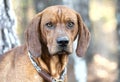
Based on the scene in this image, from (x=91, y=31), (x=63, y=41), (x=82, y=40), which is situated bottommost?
(x=91, y=31)

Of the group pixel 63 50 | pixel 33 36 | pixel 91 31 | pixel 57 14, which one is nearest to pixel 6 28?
pixel 33 36

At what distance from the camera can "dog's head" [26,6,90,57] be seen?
7.57 meters

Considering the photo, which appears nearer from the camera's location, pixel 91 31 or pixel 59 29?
pixel 59 29

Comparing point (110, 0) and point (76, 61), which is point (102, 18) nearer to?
point (110, 0)

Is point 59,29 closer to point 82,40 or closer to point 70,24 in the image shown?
point 70,24

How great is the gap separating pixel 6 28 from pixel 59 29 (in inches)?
60.0

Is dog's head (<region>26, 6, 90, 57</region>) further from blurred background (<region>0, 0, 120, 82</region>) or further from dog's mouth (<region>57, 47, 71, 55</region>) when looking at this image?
blurred background (<region>0, 0, 120, 82</region>)

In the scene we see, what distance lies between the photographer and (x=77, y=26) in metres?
7.90

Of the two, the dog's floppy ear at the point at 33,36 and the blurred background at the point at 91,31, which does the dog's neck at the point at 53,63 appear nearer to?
the dog's floppy ear at the point at 33,36

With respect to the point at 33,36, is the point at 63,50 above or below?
below

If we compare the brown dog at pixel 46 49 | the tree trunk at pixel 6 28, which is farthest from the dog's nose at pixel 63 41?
the tree trunk at pixel 6 28

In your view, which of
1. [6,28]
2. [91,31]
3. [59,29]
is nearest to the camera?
[59,29]

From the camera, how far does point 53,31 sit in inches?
301

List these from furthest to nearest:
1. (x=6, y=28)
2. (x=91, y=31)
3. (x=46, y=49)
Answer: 1. (x=91, y=31)
2. (x=6, y=28)
3. (x=46, y=49)
